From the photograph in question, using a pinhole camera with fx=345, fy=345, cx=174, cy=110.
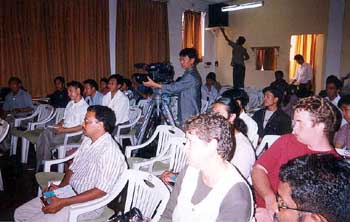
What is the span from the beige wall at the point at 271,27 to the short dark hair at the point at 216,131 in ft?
23.1

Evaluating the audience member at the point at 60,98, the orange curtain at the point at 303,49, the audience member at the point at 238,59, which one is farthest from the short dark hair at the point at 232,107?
the orange curtain at the point at 303,49

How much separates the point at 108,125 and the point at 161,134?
1196 mm

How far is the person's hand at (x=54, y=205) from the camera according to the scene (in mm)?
2074

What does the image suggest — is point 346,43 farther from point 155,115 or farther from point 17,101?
point 17,101

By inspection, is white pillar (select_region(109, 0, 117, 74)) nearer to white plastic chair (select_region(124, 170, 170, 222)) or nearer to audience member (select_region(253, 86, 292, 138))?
audience member (select_region(253, 86, 292, 138))

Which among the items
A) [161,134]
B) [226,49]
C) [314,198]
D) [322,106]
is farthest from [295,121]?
[226,49]

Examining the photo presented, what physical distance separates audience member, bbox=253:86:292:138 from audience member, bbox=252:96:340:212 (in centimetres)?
170

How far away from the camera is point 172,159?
296 cm

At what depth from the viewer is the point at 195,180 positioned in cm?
156

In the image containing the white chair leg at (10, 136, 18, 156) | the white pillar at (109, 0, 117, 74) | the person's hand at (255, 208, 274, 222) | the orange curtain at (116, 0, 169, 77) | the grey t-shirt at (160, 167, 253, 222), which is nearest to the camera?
the grey t-shirt at (160, 167, 253, 222)

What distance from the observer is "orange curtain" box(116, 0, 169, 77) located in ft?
25.4

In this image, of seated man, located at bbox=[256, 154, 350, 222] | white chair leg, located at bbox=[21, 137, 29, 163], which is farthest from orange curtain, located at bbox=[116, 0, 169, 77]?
seated man, located at bbox=[256, 154, 350, 222]

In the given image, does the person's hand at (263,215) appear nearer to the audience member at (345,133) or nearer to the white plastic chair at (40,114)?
the audience member at (345,133)

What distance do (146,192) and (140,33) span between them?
21.3ft
